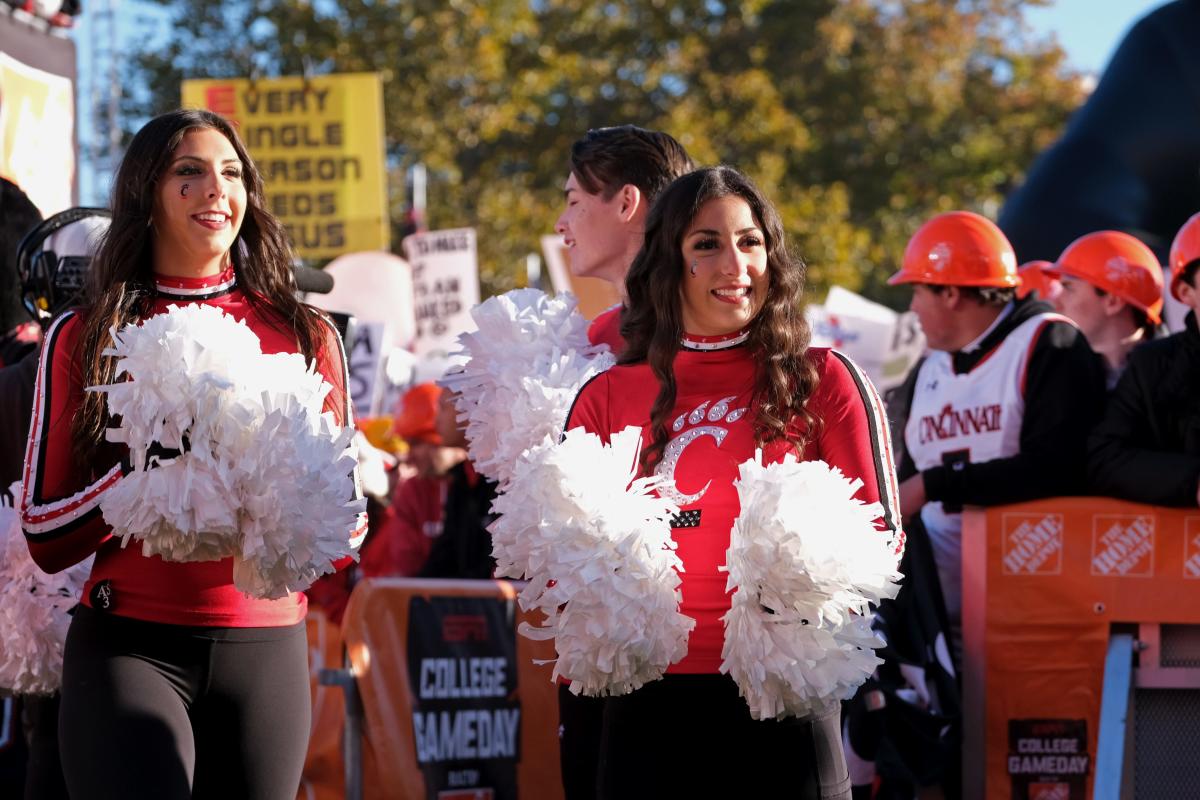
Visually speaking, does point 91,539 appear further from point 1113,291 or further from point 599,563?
point 1113,291

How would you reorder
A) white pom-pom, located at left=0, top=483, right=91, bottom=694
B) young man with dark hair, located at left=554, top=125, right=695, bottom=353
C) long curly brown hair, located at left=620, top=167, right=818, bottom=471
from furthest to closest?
young man with dark hair, located at left=554, top=125, right=695, bottom=353 < white pom-pom, located at left=0, top=483, right=91, bottom=694 < long curly brown hair, located at left=620, top=167, right=818, bottom=471

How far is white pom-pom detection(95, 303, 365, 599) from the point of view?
327 centimetres

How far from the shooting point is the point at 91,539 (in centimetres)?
354

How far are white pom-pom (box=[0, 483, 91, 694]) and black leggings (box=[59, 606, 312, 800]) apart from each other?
71cm

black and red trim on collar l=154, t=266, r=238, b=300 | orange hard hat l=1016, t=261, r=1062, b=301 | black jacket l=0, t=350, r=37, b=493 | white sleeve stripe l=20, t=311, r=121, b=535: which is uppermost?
orange hard hat l=1016, t=261, r=1062, b=301

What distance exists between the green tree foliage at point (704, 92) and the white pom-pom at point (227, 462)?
18.2 metres

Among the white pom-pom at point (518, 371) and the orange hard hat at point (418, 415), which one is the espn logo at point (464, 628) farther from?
the white pom-pom at point (518, 371)

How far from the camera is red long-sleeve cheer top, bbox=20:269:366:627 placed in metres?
3.49

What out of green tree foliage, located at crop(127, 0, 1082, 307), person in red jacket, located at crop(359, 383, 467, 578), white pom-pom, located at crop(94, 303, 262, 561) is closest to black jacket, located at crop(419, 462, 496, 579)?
person in red jacket, located at crop(359, 383, 467, 578)

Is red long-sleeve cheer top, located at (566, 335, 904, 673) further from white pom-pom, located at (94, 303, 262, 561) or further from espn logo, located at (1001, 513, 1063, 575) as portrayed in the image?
espn logo, located at (1001, 513, 1063, 575)

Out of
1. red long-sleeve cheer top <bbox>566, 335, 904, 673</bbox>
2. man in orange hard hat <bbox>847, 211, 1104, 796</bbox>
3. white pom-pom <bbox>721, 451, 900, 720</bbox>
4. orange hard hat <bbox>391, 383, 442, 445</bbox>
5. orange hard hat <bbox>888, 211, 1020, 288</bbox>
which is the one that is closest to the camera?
white pom-pom <bbox>721, 451, 900, 720</bbox>

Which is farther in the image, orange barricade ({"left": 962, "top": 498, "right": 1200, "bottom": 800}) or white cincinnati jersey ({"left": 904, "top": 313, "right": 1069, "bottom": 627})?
white cincinnati jersey ({"left": 904, "top": 313, "right": 1069, "bottom": 627})

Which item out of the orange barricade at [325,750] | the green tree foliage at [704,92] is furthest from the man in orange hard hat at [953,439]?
the green tree foliage at [704,92]

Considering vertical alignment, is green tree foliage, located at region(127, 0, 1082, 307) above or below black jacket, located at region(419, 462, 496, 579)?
above
